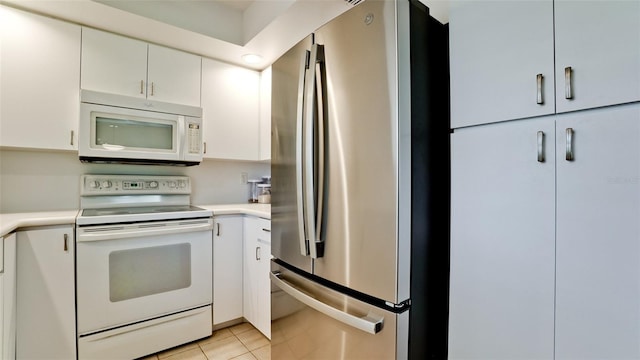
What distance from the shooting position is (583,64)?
81 centimetres

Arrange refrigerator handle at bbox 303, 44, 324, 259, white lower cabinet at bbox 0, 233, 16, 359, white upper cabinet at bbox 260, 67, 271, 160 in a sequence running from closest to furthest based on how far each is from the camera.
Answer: refrigerator handle at bbox 303, 44, 324, 259 → white lower cabinet at bbox 0, 233, 16, 359 → white upper cabinet at bbox 260, 67, 271, 160

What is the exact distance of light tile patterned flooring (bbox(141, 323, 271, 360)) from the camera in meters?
1.90

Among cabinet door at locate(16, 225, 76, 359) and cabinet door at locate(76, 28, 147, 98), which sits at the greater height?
cabinet door at locate(76, 28, 147, 98)

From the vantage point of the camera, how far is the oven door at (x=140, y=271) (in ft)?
5.54

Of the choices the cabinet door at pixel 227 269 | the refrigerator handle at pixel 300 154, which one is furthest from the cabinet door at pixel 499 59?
the cabinet door at pixel 227 269

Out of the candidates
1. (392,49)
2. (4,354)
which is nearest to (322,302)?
(392,49)

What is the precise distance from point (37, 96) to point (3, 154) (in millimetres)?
501

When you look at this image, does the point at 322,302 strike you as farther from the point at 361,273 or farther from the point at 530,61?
the point at 530,61

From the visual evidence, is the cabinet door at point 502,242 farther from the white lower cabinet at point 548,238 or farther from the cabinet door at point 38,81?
the cabinet door at point 38,81

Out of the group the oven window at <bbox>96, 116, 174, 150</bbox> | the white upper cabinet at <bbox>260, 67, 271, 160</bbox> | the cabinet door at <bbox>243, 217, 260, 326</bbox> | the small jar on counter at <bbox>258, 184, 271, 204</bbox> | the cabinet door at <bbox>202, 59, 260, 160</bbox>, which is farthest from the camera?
the small jar on counter at <bbox>258, 184, 271, 204</bbox>

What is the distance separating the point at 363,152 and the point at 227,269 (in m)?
1.60

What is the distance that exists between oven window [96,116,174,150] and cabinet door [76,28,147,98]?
0.21 meters

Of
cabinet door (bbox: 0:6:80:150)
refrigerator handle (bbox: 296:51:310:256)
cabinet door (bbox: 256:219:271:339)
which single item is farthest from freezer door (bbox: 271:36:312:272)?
cabinet door (bbox: 0:6:80:150)

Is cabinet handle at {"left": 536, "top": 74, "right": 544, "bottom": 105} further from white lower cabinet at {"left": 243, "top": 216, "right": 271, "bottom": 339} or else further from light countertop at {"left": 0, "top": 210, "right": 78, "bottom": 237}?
light countertop at {"left": 0, "top": 210, "right": 78, "bottom": 237}
